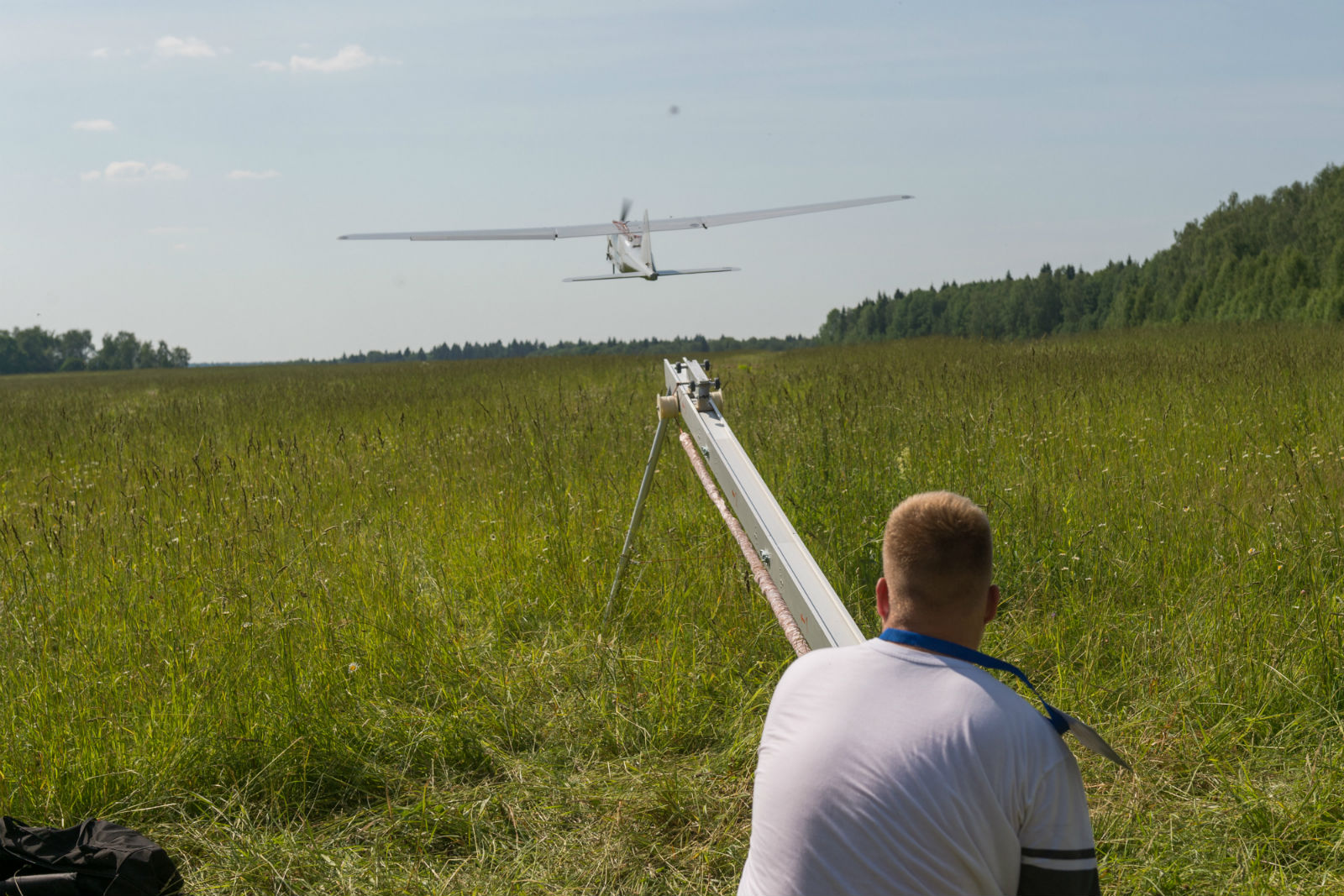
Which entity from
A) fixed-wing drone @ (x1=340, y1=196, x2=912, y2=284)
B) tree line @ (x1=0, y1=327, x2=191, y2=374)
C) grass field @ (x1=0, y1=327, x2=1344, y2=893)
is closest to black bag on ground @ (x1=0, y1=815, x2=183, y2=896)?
grass field @ (x1=0, y1=327, x2=1344, y2=893)

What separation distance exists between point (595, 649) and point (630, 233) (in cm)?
634

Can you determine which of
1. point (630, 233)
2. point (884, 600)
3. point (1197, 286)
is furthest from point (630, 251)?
point (1197, 286)

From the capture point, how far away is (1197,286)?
1695 inches

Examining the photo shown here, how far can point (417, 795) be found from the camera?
9.19 ft

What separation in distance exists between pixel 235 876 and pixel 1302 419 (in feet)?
24.2

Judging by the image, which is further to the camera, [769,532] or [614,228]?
[614,228]

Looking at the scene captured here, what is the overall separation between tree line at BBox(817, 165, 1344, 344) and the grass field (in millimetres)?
14580

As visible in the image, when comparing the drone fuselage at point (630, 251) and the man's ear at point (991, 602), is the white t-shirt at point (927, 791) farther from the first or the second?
the drone fuselage at point (630, 251)

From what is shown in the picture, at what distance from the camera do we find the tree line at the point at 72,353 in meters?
82.0

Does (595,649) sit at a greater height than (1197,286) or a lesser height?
lesser

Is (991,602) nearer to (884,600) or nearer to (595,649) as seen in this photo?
(884,600)

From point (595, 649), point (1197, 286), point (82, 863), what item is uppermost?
point (1197, 286)

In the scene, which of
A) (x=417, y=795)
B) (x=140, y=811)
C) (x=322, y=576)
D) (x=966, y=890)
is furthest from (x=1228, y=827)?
(x=322, y=576)

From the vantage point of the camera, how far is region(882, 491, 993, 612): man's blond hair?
116cm
